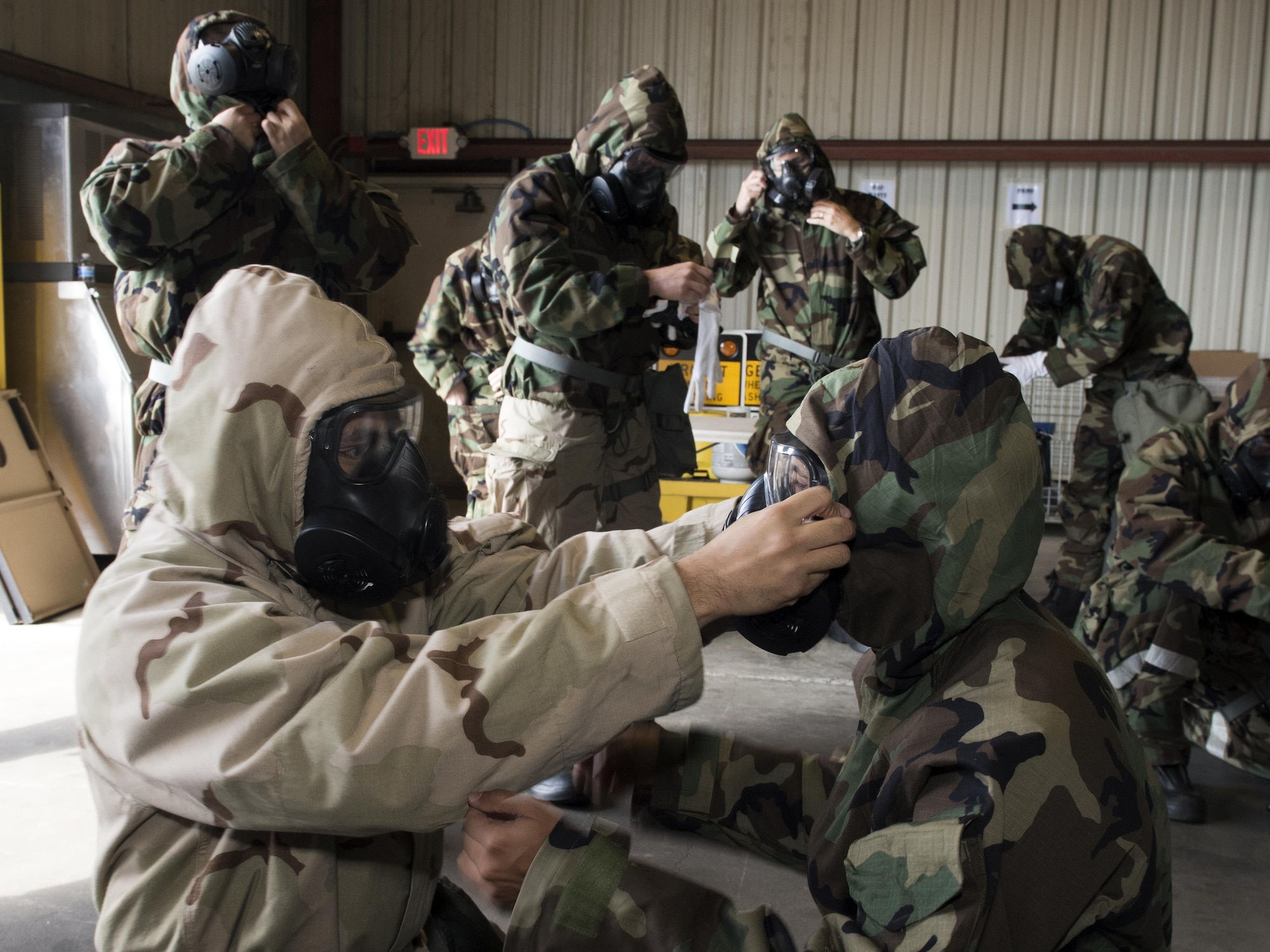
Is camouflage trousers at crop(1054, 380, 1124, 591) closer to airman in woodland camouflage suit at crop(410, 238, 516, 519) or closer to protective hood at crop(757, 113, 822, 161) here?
protective hood at crop(757, 113, 822, 161)

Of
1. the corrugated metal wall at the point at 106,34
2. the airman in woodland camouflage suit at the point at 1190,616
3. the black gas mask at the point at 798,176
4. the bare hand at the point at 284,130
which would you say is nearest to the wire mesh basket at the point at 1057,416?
the black gas mask at the point at 798,176

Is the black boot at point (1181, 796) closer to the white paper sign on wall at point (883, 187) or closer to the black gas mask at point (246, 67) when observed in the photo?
the black gas mask at point (246, 67)

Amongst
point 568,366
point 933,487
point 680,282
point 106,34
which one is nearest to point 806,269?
point 680,282

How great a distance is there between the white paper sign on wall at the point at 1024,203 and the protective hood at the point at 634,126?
19.2ft

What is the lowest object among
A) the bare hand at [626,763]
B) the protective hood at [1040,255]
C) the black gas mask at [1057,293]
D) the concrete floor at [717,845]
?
the concrete floor at [717,845]

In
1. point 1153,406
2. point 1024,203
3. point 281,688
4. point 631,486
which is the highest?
point 1024,203

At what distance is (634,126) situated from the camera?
3281 millimetres

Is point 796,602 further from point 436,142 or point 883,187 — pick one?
point 436,142

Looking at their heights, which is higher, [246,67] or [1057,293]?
[246,67]

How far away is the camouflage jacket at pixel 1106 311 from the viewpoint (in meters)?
5.05

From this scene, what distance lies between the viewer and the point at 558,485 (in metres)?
3.39

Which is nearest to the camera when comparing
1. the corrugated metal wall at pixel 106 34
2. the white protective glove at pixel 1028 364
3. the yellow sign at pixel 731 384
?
the white protective glove at pixel 1028 364

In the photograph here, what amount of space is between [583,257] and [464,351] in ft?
7.05

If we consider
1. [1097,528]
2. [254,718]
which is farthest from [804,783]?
[1097,528]
